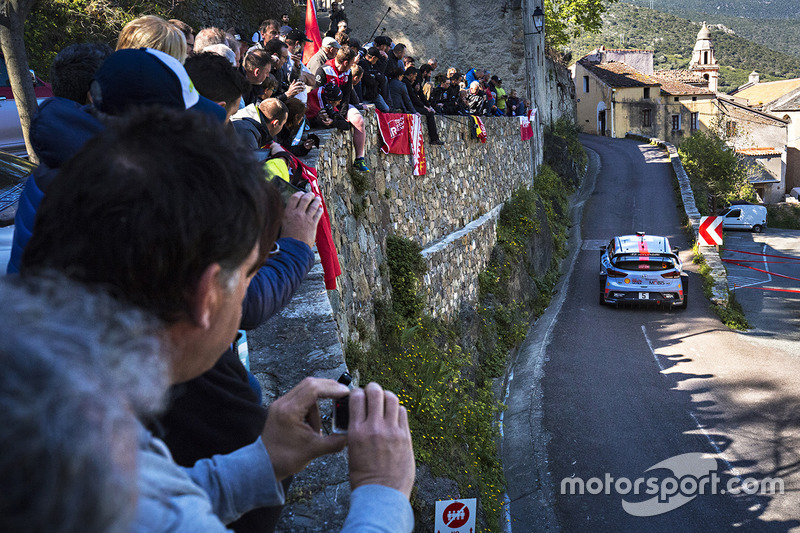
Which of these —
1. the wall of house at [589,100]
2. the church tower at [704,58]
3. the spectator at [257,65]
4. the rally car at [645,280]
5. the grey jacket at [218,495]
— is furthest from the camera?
the church tower at [704,58]

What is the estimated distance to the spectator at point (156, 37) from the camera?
10.1ft

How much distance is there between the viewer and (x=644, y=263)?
1667cm

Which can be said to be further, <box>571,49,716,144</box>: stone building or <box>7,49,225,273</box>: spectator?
<box>571,49,716,144</box>: stone building

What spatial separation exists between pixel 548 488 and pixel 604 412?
102 inches

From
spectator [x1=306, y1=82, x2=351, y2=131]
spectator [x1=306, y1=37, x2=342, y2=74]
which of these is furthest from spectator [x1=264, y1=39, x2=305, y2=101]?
spectator [x1=306, y1=37, x2=342, y2=74]

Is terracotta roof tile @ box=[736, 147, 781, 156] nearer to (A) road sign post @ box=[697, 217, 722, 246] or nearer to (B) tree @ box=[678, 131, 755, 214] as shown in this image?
(B) tree @ box=[678, 131, 755, 214]

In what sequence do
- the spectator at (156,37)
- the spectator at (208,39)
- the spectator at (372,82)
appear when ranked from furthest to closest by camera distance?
the spectator at (372,82) < the spectator at (208,39) < the spectator at (156,37)

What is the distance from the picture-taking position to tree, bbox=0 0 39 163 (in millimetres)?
8609

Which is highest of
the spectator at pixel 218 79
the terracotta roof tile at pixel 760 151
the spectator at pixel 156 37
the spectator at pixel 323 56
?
the spectator at pixel 323 56

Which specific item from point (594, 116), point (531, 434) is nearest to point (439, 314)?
point (531, 434)

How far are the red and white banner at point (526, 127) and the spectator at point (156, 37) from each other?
20.1 metres

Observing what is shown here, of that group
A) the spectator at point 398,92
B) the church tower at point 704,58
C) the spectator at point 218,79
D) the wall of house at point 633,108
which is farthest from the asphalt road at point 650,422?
the church tower at point 704,58

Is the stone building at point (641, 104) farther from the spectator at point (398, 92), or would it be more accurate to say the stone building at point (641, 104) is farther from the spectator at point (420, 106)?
the spectator at point (398, 92)

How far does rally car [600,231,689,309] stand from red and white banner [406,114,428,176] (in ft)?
24.8
